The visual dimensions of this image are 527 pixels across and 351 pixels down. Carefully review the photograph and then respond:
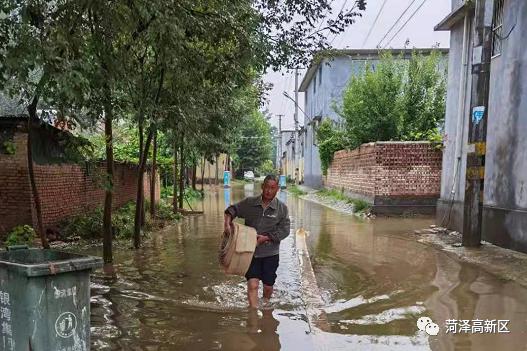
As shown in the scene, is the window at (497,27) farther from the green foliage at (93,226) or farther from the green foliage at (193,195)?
the green foliage at (193,195)

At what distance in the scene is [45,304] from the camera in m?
3.43

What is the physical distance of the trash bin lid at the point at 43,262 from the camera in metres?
3.35

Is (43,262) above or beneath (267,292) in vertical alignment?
above

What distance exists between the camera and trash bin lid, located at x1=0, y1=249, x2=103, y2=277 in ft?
11.0

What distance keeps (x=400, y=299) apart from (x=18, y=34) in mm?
5508

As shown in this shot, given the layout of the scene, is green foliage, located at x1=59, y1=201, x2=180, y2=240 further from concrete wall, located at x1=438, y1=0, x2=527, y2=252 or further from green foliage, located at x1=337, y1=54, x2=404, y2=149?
green foliage, located at x1=337, y1=54, x2=404, y2=149

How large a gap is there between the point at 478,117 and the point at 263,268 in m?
5.58

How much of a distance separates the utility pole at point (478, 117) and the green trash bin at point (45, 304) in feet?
25.8

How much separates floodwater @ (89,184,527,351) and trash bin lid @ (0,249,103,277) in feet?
4.28

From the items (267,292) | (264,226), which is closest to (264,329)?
(267,292)

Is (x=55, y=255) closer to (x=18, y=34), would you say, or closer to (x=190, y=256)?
(x=18, y=34)

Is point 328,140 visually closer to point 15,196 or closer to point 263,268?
point 15,196

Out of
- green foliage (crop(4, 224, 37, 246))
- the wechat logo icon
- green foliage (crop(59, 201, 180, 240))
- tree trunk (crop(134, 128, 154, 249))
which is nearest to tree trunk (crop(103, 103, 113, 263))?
green foliage (crop(4, 224, 37, 246))

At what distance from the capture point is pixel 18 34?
4973mm
